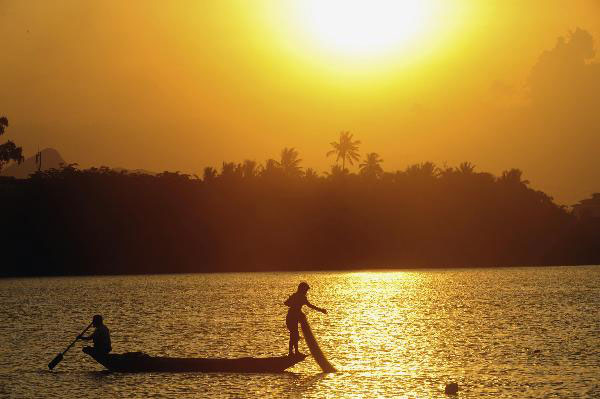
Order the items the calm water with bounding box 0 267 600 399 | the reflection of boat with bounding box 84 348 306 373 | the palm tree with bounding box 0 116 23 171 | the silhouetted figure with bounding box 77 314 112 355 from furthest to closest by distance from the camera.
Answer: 1. the palm tree with bounding box 0 116 23 171
2. the silhouetted figure with bounding box 77 314 112 355
3. the reflection of boat with bounding box 84 348 306 373
4. the calm water with bounding box 0 267 600 399

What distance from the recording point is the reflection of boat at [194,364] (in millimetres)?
40156

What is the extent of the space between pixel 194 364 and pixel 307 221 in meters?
137

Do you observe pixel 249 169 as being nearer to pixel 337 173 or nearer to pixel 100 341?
pixel 337 173

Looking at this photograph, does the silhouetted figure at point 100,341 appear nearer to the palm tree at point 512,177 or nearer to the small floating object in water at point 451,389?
the small floating object in water at point 451,389

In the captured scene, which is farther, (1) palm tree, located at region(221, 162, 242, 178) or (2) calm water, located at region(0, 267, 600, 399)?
(1) palm tree, located at region(221, 162, 242, 178)

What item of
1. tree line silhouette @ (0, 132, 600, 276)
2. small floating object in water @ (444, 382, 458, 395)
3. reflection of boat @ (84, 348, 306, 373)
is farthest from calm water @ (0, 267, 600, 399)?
tree line silhouette @ (0, 132, 600, 276)

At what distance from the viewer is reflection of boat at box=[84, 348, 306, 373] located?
1581 inches

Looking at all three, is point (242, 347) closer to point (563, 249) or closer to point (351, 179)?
point (351, 179)

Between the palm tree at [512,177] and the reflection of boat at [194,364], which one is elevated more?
the palm tree at [512,177]

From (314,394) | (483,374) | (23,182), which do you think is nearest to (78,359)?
(314,394)

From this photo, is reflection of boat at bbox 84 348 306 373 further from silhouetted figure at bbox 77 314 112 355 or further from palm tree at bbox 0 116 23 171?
palm tree at bbox 0 116 23 171

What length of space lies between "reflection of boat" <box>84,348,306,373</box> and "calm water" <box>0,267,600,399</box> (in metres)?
0.39

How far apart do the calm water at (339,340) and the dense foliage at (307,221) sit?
144 feet

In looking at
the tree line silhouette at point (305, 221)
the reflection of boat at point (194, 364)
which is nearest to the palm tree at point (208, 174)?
the tree line silhouette at point (305, 221)
